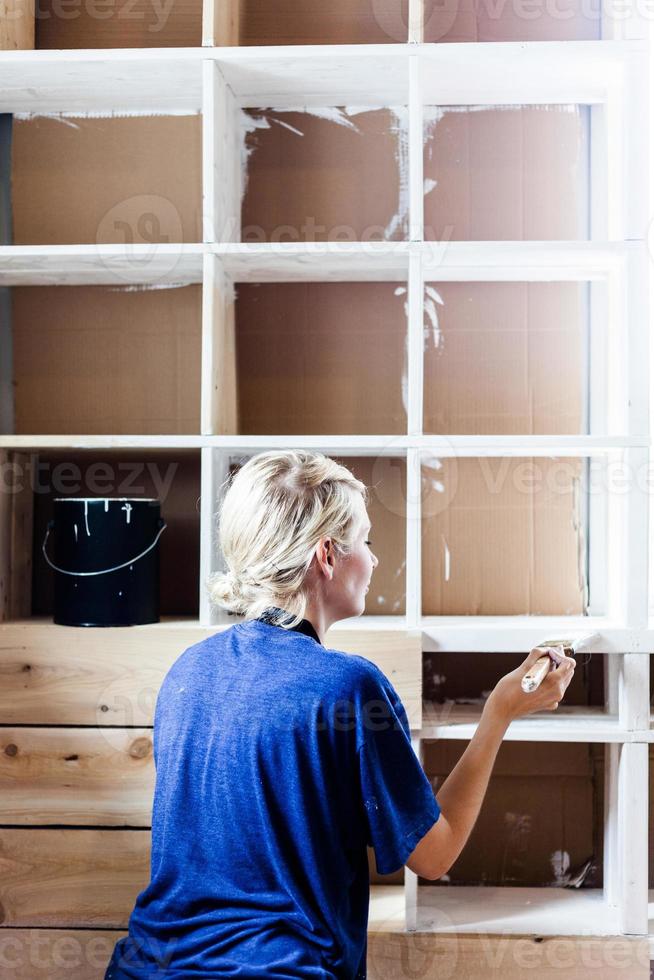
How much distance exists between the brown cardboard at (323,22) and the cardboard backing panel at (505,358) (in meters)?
0.59

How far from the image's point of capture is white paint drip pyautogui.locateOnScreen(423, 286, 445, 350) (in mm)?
1942

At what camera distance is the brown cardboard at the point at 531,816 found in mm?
1906

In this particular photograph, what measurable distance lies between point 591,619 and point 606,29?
47.7 inches

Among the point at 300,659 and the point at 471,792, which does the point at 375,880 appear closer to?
the point at 471,792

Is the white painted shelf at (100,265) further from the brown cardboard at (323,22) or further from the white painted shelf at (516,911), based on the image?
the white painted shelf at (516,911)

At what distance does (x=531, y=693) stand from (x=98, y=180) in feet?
4.87

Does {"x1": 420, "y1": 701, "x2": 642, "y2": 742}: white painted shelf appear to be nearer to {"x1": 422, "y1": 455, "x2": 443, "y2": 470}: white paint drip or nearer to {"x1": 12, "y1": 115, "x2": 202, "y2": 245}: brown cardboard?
{"x1": 422, "y1": 455, "x2": 443, "y2": 470}: white paint drip

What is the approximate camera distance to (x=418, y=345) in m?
1.61

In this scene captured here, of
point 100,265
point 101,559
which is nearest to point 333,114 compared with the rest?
point 100,265

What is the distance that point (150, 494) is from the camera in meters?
1.95

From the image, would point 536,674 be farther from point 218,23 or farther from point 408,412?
point 218,23

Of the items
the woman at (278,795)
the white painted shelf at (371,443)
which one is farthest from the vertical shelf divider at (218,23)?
the woman at (278,795)

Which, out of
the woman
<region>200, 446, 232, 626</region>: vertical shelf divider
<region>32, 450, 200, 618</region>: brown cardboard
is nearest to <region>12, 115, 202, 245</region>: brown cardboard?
<region>32, 450, 200, 618</region>: brown cardboard

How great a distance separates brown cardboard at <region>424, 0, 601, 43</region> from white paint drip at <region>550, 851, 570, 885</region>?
1838mm
